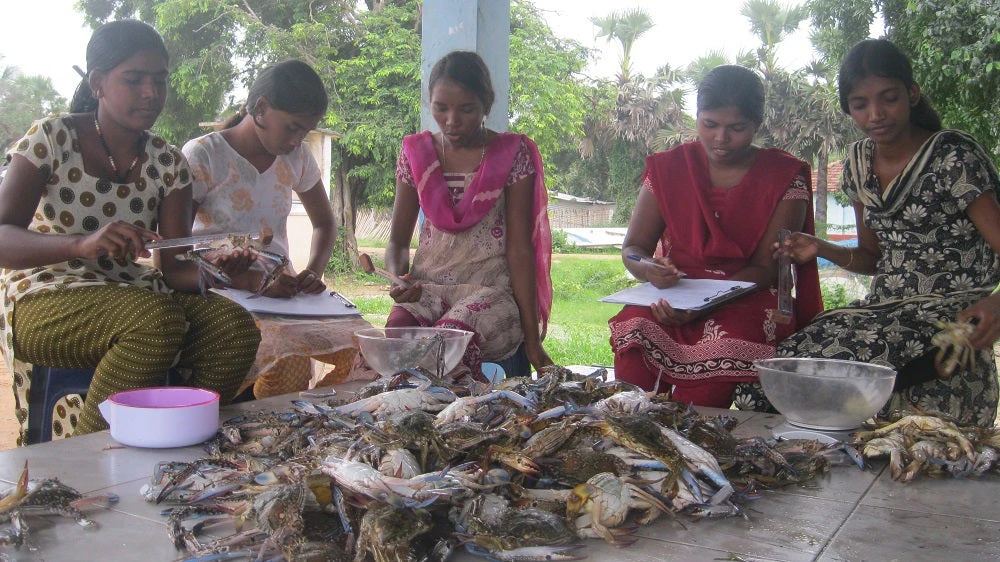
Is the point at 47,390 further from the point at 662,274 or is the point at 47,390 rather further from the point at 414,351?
the point at 662,274

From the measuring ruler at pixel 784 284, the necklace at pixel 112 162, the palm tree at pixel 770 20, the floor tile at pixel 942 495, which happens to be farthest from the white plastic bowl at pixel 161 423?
the palm tree at pixel 770 20

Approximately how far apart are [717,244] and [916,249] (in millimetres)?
689

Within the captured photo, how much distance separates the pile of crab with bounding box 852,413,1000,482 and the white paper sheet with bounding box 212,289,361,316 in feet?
5.44

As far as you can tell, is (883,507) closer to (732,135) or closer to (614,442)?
(614,442)

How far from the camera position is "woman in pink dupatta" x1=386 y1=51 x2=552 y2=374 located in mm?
3068

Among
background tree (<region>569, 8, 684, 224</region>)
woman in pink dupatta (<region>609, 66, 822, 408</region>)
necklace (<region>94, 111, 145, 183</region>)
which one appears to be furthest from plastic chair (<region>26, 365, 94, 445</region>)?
background tree (<region>569, 8, 684, 224</region>)

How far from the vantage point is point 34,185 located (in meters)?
2.33

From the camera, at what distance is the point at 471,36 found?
11.6 feet

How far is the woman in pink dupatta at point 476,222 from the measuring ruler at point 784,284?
36.7 inches

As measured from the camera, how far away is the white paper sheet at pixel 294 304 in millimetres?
2564

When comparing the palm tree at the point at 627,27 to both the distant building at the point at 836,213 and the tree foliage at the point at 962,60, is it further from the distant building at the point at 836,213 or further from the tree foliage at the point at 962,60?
the tree foliage at the point at 962,60

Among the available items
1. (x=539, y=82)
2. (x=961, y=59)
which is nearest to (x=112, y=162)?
(x=961, y=59)

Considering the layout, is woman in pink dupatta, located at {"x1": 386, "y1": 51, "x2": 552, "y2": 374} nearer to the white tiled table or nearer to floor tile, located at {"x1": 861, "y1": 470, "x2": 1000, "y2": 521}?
the white tiled table

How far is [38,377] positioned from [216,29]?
13069mm
